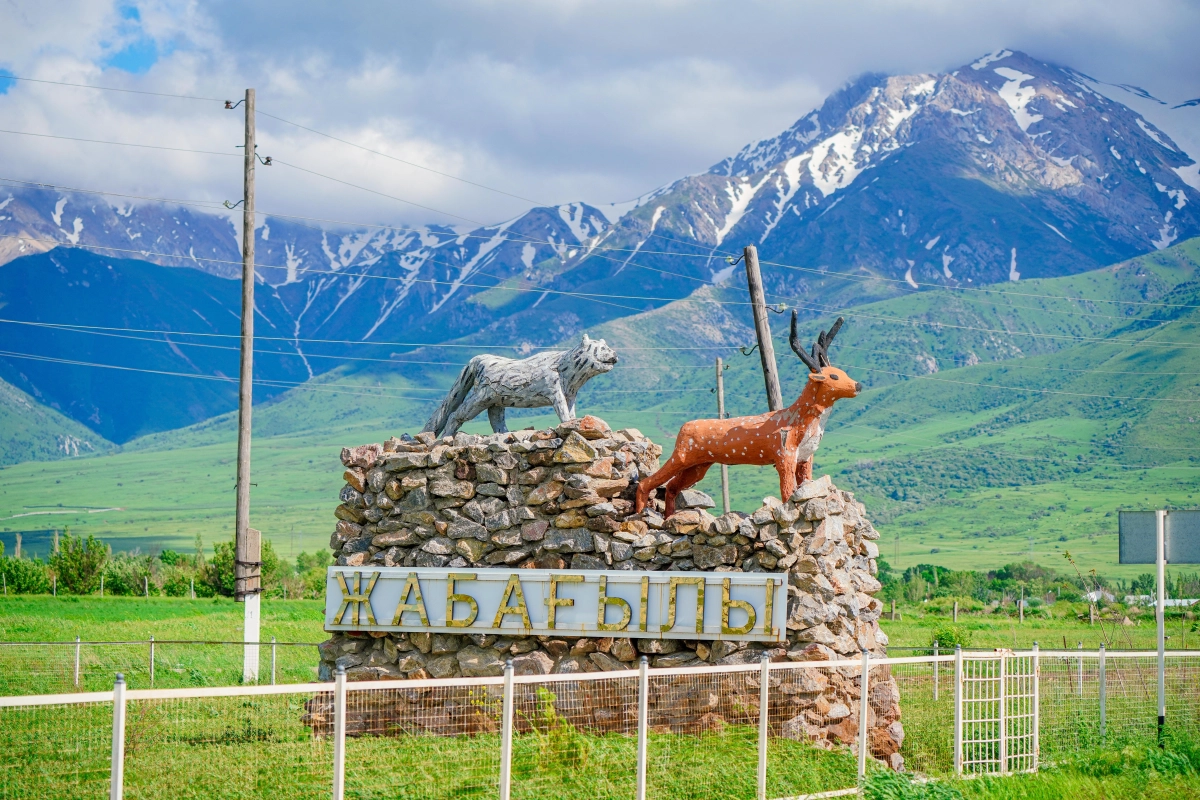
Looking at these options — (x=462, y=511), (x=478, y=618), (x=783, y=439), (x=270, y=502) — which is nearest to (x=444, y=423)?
(x=462, y=511)

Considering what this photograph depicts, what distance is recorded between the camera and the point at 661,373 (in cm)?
19550

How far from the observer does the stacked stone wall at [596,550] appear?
12188 millimetres

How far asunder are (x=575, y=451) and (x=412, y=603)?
2394 mm

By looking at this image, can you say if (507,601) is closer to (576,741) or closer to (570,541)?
(570,541)

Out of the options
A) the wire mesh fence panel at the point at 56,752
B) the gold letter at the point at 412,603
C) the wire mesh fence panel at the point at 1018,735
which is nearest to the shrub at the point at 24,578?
the wire mesh fence panel at the point at 56,752

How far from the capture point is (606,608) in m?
12.7

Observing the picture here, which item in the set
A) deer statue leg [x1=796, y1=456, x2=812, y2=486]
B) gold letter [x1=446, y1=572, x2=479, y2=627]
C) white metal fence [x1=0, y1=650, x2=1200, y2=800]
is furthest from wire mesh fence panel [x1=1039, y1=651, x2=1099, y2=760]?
gold letter [x1=446, y1=572, x2=479, y2=627]

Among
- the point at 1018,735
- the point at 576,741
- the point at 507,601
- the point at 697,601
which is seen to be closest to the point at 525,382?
the point at 507,601

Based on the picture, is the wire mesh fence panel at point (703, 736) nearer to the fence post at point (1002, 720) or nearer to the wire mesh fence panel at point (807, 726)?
the wire mesh fence panel at point (807, 726)

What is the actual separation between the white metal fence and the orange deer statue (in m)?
2.04

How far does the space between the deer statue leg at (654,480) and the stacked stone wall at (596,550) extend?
0.15 metres

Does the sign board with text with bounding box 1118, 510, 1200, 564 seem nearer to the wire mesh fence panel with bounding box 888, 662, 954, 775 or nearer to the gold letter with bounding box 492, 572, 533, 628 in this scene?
the wire mesh fence panel with bounding box 888, 662, 954, 775

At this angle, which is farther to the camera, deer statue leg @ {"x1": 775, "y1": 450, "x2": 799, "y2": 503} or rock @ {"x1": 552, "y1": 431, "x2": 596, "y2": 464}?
rock @ {"x1": 552, "y1": 431, "x2": 596, "y2": 464}

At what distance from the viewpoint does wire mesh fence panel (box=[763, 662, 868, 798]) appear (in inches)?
432
